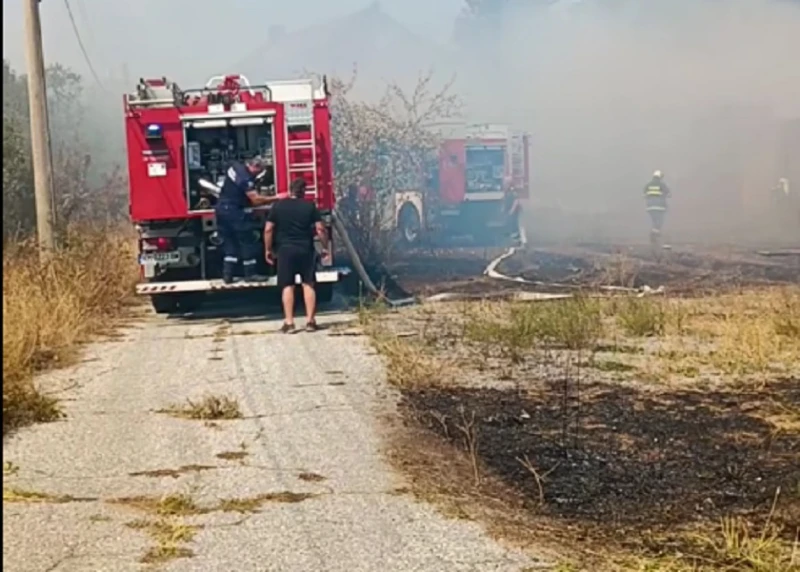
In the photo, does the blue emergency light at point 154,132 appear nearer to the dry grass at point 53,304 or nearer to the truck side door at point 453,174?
the dry grass at point 53,304

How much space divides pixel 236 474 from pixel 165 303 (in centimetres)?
860

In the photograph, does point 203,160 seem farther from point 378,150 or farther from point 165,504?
point 165,504

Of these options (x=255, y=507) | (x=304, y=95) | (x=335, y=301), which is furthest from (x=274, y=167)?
(x=255, y=507)

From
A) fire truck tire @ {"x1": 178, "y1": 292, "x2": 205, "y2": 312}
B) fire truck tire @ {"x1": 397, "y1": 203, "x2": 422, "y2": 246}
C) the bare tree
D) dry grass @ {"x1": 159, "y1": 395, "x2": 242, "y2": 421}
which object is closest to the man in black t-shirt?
fire truck tire @ {"x1": 178, "y1": 292, "x2": 205, "y2": 312}

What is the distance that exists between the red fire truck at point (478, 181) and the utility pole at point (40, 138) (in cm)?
1193

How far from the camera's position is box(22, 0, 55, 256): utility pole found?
14266 millimetres

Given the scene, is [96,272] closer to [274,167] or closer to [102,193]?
[274,167]

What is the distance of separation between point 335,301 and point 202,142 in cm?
266

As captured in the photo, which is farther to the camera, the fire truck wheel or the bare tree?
the bare tree

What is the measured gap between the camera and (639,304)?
489 inches

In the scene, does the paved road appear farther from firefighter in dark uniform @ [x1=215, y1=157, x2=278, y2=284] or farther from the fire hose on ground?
the fire hose on ground

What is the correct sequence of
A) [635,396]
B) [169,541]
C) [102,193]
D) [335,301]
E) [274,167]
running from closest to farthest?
[169,541], [635,396], [274,167], [335,301], [102,193]

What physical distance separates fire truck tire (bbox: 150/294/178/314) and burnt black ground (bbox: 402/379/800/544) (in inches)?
258

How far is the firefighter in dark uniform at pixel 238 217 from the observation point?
44.8ft
